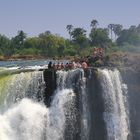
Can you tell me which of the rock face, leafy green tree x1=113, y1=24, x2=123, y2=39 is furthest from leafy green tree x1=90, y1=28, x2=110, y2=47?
the rock face

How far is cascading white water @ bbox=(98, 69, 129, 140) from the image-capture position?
79.8ft

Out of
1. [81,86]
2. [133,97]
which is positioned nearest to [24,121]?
[81,86]

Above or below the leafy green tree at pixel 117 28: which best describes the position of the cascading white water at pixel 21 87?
below

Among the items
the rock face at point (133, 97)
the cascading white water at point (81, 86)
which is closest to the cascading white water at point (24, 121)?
the cascading white water at point (81, 86)

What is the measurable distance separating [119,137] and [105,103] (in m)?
1.87

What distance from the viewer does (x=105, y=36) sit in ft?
274

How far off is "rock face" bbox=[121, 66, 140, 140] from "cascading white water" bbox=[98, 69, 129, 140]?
19.6 inches

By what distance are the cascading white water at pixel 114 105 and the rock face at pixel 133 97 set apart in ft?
1.64

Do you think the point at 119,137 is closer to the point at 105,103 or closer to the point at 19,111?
the point at 105,103

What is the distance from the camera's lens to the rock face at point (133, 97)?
25.5 metres

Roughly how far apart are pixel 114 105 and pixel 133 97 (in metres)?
1.77

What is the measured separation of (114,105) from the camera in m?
24.7

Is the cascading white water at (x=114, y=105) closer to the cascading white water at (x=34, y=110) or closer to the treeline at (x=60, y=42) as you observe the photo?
the cascading white water at (x=34, y=110)

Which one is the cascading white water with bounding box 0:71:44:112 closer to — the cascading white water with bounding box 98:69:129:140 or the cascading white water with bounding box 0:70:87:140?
the cascading white water with bounding box 0:70:87:140
